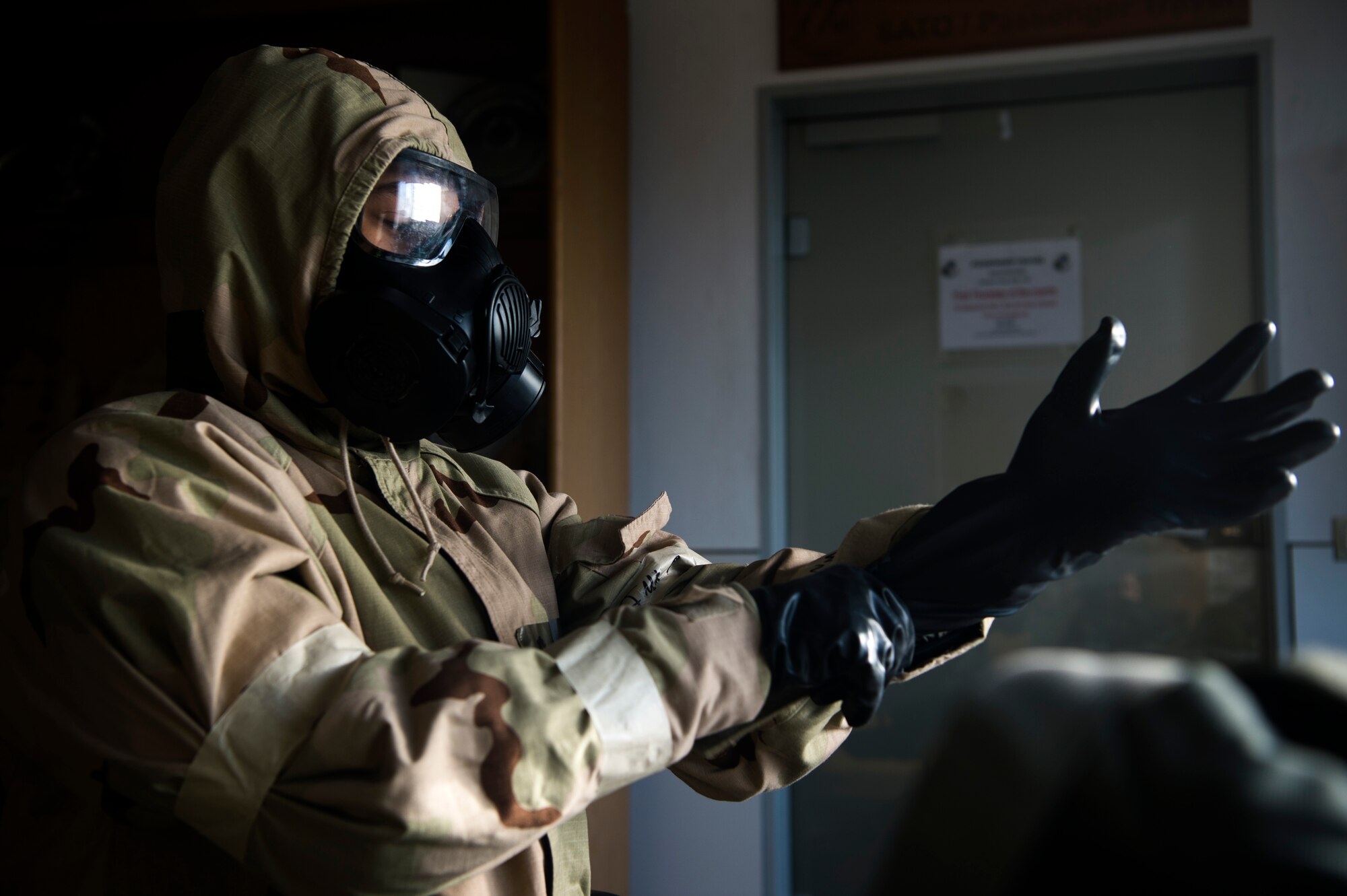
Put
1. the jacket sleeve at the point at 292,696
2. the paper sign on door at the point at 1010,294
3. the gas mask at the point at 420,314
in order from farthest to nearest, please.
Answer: the paper sign on door at the point at 1010,294 → the gas mask at the point at 420,314 → the jacket sleeve at the point at 292,696

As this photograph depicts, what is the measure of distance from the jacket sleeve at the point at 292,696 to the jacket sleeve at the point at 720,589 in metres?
0.08

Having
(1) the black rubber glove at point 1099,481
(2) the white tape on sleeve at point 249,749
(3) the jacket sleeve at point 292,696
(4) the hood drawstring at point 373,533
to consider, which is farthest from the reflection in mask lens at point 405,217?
(1) the black rubber glove at point 1099,481

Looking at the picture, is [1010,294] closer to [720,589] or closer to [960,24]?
[960,24]

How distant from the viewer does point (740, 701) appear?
727 mm

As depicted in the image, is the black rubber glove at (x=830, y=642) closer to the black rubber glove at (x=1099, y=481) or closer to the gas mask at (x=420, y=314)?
the black rubber glove at (x=1099, y=481)

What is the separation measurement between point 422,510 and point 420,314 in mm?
202

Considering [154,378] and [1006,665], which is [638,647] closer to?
[1006,665]

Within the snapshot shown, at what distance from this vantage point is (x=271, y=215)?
0.94 m

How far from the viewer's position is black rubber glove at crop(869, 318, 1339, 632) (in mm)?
743

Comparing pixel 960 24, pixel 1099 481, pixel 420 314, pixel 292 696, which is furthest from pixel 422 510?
pixel 960 24

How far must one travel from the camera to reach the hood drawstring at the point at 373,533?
3.05ft

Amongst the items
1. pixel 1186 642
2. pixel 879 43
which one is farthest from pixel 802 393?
pixel 1186 642

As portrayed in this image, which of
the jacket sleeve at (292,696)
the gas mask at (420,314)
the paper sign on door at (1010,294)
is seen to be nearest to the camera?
the jacket sleeve at (292,696)

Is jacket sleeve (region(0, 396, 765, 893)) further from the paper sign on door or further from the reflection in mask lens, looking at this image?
the paper sign on door
